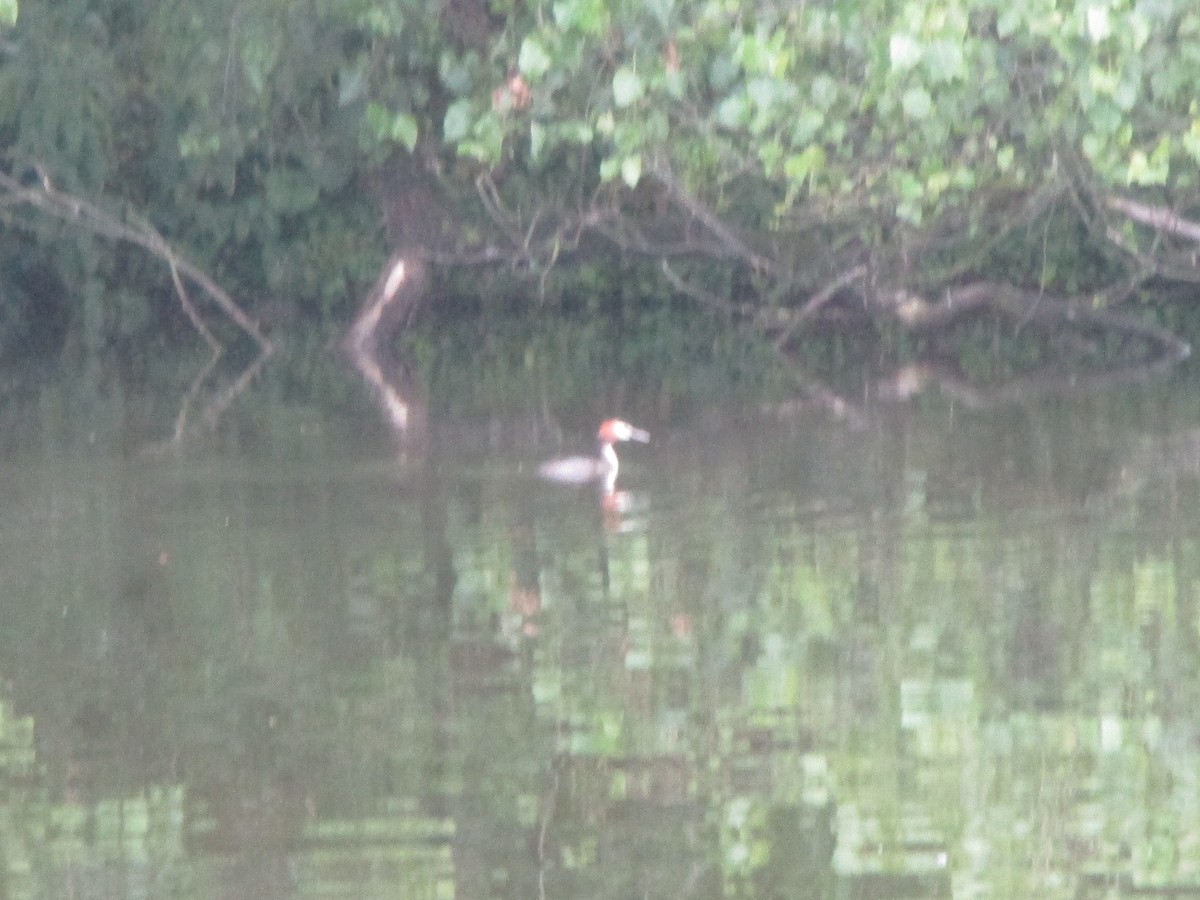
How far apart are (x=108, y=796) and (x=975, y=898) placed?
2.90m

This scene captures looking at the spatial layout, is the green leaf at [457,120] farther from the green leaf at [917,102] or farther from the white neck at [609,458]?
the green leaf at [917,102]

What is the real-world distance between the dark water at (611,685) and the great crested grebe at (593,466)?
0.17 meters

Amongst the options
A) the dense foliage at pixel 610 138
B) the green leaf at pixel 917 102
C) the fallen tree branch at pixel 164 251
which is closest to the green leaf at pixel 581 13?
the dense foliage at pixel 610 138

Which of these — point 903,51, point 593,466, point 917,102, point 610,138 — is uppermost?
point 610,138

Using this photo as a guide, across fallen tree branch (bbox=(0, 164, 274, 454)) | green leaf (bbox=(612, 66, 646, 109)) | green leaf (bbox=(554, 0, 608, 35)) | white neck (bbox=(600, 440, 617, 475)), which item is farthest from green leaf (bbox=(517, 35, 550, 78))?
fallen tree branch (bbox=(0, 164, 274, 454))

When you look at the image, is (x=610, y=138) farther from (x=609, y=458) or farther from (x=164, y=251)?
(x=164, y=251)

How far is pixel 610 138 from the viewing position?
19.0 meters

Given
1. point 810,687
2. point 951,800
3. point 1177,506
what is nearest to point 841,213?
point 1177,506

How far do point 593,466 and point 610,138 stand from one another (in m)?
5.24

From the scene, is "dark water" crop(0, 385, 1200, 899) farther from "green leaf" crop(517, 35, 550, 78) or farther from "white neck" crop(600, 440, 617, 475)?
"green leaf" crop(517, 35, 550, 78)

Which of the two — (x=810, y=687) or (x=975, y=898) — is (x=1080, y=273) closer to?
(x=810, y=687)

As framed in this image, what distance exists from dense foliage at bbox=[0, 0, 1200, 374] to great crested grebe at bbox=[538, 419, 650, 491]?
5.33 feet

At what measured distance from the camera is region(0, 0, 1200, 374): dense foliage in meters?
14.3

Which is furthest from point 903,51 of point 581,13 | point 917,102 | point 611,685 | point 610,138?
point 610,138
